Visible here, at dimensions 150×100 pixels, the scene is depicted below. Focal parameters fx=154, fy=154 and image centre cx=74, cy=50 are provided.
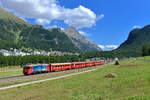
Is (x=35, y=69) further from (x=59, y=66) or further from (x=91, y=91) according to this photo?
(x=91, y=91)

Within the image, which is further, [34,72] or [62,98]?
[34,72]

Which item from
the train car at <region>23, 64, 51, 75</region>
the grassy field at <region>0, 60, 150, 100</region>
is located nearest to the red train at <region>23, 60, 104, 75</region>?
the train car at <region>23, 64, 51, 75</region>

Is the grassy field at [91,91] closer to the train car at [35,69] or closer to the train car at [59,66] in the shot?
the train car at [35,69]

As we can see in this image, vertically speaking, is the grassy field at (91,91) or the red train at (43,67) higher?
the red train at (43,67)

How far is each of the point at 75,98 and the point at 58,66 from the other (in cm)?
4895

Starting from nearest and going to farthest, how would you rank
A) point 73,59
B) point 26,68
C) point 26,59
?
point 26,68 < point 26,59 < point 73,59

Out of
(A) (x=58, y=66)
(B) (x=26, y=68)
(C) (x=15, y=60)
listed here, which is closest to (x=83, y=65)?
(A) (x=58, y=66)

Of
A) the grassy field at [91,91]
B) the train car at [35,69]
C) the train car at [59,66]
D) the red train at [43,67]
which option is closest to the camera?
the grassy field at [91,91]

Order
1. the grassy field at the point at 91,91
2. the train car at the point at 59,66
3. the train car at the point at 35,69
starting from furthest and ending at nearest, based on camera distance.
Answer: the train car at the point at 59,66 < the train car at the point at 35,69 < the grassy field at the point at 91,91

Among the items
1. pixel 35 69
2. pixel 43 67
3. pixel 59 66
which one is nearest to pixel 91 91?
pixel 35 69

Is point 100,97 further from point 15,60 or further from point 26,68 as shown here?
point 15,60

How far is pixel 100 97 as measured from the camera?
14.3 meters

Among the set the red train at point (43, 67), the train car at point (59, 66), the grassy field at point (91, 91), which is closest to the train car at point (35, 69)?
the red train at point (43, 67)

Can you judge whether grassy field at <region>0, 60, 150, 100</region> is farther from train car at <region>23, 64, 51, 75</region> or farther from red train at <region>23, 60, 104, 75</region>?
red train at <region>23, 60, 104, 75</region>
